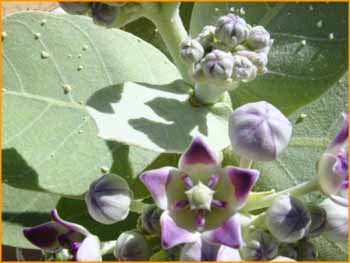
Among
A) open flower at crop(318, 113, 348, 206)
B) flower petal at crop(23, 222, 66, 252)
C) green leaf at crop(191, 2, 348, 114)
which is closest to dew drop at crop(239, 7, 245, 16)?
green leaf at crop(191, 2, 348, 114)

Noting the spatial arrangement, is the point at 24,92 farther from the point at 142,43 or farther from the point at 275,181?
the point at 275,181

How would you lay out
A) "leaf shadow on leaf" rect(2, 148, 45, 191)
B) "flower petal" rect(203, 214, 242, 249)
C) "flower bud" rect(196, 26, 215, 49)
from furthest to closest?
"leaf shadow on leaf" rect(2, 148, 45, 191) → "flower bud" rect(196, 26, 215, 49) → "flower petal" rect(203, 214, 242, 249)

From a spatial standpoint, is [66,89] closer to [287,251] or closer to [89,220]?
[89,220]

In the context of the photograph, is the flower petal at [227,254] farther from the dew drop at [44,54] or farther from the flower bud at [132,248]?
the dew drop at [44,54]

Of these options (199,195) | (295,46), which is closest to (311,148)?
(295,46)

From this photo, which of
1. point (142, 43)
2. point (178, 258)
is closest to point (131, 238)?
point (178, 258)

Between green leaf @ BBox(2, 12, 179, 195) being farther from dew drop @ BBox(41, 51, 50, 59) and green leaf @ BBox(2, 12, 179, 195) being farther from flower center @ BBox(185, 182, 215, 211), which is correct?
flower center @ BBox(185, 182, 215, 211)
